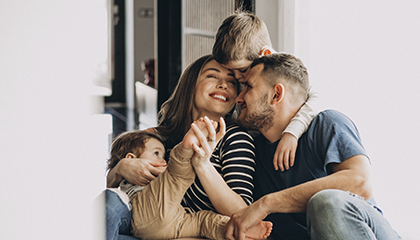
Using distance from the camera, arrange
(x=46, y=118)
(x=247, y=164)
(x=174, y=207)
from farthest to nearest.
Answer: (x=247, y=164), (x=174, y=207), (x=46, y=118)

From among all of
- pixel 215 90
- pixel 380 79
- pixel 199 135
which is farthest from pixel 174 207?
pixel 380 79

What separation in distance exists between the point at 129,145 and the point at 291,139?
0.70m

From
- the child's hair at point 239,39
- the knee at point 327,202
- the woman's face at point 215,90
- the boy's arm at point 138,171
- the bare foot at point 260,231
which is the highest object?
the child's hair at point 239,39

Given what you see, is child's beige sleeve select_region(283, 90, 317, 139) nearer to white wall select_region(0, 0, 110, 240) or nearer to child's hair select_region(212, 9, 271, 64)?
child's hair select_region(212, 9, 271, 64)

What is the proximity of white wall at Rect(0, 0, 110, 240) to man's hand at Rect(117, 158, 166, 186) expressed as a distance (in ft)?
3.66

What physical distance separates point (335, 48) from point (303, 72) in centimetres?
36

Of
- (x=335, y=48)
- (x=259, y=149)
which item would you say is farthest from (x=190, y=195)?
(x=335, y=48)

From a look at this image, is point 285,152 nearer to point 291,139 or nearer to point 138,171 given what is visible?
point 291,139

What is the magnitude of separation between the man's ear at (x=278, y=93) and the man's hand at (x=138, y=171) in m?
0.52

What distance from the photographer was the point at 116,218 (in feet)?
3.90

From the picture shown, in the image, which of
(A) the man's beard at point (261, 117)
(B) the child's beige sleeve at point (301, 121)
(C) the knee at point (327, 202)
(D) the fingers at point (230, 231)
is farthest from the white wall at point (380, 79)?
(D) the fingers at point (230, 231)

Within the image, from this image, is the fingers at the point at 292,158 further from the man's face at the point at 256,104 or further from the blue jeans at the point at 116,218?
the blue jeans at the point at 116,218

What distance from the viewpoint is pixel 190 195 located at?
56.4 inches

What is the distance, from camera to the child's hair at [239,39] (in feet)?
4.74
